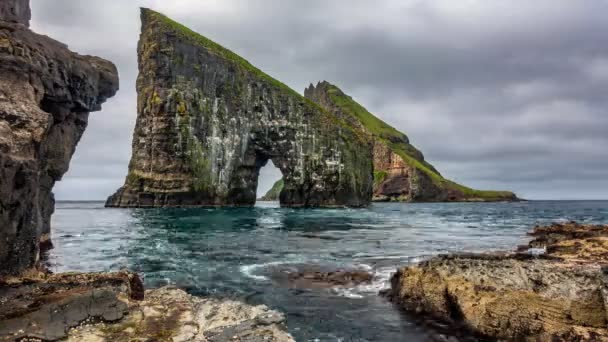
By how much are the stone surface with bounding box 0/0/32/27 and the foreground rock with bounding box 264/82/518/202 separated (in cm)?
12844

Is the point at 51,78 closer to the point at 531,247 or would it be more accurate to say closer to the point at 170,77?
the point at 531,247

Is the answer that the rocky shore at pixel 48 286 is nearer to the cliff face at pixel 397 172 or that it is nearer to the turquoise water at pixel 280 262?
the turquoise water at pixel 280 262

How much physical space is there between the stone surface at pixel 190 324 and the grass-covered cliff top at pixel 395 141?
153 metres

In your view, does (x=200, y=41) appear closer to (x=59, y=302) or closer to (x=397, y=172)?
(x=59, y=302)

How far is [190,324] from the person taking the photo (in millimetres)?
9219

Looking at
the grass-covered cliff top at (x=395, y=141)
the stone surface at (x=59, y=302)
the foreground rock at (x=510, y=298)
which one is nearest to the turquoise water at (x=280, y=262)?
the foreground rock at (x=510, y=298)

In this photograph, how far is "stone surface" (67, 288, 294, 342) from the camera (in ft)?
26.9

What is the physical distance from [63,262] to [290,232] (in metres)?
19.2

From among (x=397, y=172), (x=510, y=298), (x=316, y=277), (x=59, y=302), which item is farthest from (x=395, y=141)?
(x=59, y=302)

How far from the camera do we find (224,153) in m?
87.0

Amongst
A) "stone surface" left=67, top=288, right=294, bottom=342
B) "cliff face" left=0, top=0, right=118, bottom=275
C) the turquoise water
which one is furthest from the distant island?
"stone surface" left=67, top=288, right=294, bottom=342

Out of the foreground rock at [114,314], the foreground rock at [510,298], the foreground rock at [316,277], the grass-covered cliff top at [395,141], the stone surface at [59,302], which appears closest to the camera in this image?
the stone surface at [59,302]

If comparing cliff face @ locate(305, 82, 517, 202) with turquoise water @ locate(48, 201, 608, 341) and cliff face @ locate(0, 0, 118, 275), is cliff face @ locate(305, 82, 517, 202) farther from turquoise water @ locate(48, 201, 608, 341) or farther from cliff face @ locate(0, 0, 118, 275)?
cliff face @ locate(0, 0, 118, 275)

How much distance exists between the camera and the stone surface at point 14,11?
15.0m
